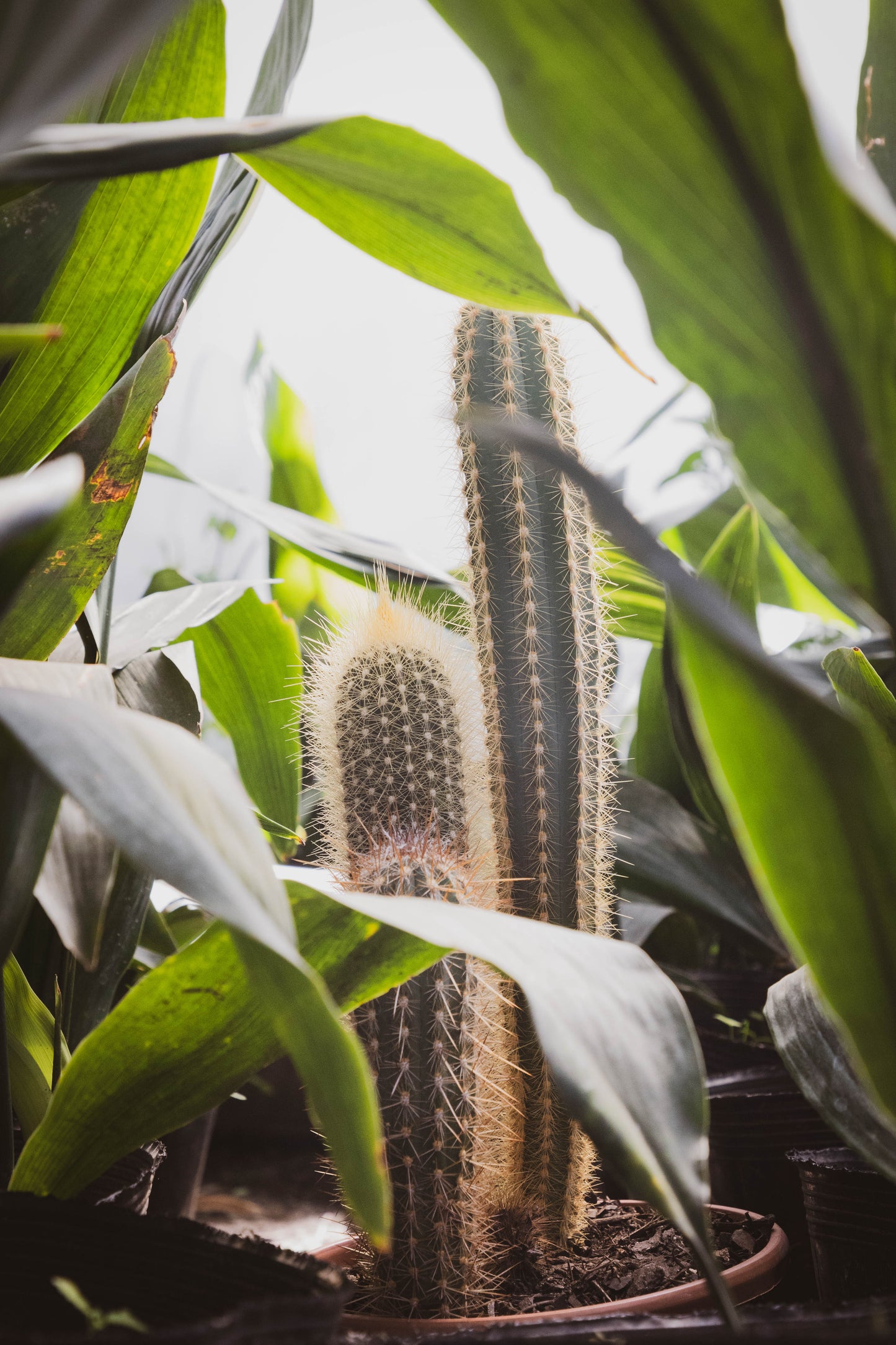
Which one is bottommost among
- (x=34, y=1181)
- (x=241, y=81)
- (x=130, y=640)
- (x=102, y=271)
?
(x=34, y=1181)

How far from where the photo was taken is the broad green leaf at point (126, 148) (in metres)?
0.24

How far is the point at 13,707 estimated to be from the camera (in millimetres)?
182

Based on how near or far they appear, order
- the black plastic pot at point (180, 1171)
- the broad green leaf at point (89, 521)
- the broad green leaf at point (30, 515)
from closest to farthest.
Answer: the broad green leaf at point (30, 515) → the broad green leaf at point (89, 521) → the black plastic pot at point (180, 1171)

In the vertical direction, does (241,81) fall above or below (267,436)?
above

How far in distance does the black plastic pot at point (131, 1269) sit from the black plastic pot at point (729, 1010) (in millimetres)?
506

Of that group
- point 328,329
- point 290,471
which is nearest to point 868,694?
point 290,471

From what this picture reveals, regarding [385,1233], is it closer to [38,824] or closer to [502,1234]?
[38,824]

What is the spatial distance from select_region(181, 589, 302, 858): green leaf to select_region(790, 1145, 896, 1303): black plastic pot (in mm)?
431

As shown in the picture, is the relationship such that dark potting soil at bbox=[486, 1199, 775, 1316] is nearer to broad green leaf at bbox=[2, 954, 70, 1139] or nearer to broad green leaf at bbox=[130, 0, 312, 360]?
broad green leaf at bbox=[2, 954, 70, 1139]

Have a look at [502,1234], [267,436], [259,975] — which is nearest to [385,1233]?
[259,975]

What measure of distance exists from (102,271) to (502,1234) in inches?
23.6

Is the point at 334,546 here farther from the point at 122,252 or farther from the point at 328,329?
the point at 328,329

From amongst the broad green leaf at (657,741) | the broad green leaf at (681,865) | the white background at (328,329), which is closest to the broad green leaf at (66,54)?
the broad green leaf at (681,865)

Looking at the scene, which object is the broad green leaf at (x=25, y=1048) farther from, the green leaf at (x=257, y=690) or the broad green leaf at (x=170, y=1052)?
the green leaf at (x=257, y=690)
